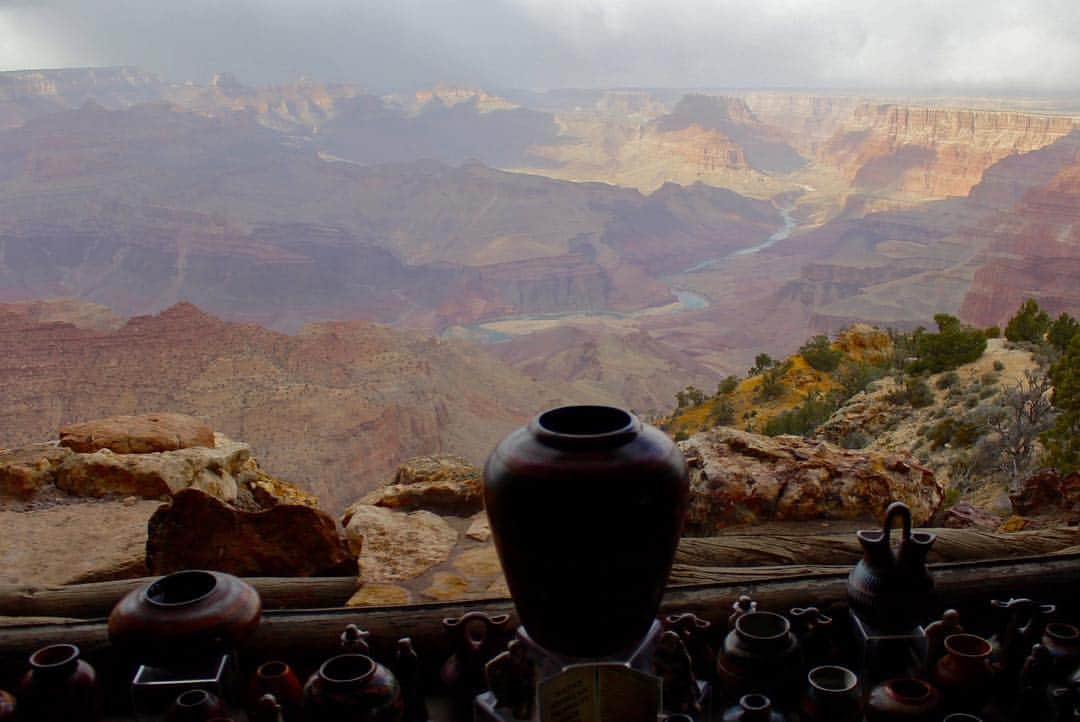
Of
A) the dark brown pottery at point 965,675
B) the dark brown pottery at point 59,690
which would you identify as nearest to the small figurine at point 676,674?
the dark brown pottery at point 965,675

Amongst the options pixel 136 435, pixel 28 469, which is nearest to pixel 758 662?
pixel 28 469

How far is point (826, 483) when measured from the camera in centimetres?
568

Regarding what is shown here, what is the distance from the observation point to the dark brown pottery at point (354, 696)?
113 inches

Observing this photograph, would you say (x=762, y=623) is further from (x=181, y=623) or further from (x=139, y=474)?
(x=139, y=474)

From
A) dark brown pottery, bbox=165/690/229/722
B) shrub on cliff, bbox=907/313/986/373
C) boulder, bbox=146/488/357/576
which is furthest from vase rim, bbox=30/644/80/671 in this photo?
shrub on cliff, bbox=907/313/986/373

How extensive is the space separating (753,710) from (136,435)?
6.47 m

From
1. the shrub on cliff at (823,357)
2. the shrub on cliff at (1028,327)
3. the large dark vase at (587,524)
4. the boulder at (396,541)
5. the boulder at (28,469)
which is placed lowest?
the shrub on cliff at (823,357)

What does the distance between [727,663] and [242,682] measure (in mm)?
1980

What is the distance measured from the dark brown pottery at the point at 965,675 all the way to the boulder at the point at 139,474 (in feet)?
17.1

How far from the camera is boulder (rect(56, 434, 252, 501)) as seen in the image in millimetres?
6676

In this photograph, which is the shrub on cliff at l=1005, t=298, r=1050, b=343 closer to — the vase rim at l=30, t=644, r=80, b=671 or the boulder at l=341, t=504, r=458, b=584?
the boulder at l=341, t=504, r=458, b=584

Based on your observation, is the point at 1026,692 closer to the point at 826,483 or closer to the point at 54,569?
the point at 826,483

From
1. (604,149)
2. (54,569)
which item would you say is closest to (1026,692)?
(54,569)

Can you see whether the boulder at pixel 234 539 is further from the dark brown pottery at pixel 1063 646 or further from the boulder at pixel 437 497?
the dark brown pottery at pixel 1063 646
